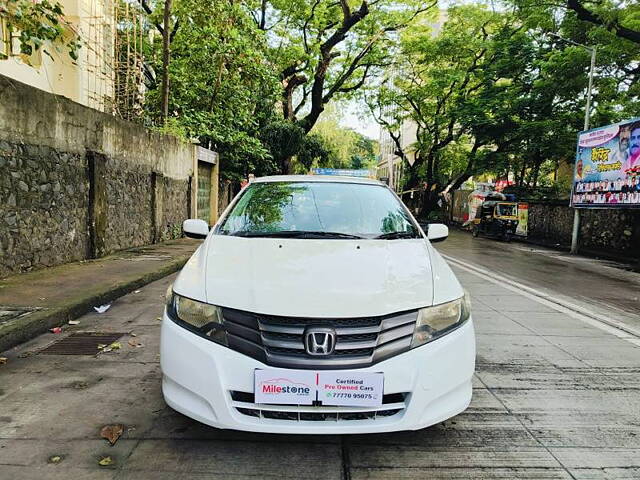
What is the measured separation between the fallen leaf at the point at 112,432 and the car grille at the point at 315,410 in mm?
856

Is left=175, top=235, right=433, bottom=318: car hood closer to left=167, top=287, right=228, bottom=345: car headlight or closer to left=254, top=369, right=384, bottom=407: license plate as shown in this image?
left=167, top=287, right=228, bottom=345: car headlight

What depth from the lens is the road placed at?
2396 mm

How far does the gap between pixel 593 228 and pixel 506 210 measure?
394cm

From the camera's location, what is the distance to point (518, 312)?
6109 mm

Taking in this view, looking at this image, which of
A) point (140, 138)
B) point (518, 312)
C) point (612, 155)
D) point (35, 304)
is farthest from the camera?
point (612, 155)

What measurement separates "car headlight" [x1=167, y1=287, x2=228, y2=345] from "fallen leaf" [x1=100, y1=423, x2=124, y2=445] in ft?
2.46

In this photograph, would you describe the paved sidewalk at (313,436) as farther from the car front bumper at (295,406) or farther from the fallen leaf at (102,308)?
the fallen leaf at (102,308)

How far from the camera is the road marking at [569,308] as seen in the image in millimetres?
5332

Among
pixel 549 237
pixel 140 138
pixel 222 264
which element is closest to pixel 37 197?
pixel 140 138

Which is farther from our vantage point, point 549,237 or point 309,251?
point 549,237

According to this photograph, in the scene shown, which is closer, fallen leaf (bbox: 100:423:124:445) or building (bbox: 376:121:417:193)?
fallen leaf (bbox: 100:423:124:445)

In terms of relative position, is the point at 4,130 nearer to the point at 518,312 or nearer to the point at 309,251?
the point at 309,251

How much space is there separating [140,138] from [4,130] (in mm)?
4569

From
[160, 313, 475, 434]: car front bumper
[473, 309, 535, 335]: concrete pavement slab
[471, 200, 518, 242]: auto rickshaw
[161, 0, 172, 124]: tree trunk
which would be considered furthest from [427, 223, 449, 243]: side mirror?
[471, 200, 518, 242]: auto rickshaw
